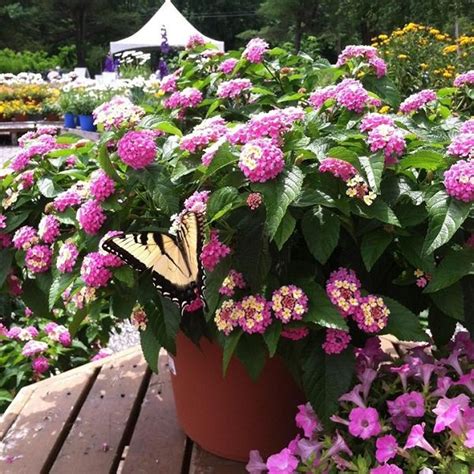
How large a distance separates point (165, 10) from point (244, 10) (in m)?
23.3

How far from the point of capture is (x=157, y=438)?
69.4 inches

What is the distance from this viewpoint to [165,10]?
64.3 ft

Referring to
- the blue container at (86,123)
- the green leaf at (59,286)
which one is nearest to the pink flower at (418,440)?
the green leaf at (59,286)

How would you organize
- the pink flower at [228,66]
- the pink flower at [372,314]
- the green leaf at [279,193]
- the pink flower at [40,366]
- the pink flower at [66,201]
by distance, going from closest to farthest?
the green leaf at [279,193] < the pink flower at [372,314] < the pink flower at [66,201] < the pink flower at [228,66] < the pink flower at [40,366]

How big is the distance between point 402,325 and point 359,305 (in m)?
0.09

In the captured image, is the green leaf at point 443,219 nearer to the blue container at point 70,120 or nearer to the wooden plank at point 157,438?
the wooden plank at point 157,438

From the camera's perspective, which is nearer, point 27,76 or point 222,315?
point 222,315

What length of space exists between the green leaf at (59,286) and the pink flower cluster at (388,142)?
25.2 inches

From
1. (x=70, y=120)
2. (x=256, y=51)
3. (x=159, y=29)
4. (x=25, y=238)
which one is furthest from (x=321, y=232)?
(x=159, y=29)

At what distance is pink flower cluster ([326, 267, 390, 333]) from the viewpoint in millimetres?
1188

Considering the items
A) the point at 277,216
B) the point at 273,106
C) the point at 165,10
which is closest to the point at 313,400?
the point at 277,216

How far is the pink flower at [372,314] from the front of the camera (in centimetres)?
119

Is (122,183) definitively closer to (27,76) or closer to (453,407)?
(453,407)

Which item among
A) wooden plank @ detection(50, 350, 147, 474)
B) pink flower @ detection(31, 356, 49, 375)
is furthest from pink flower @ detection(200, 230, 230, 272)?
pink flower @ detection(31, 356, 49, 375)
